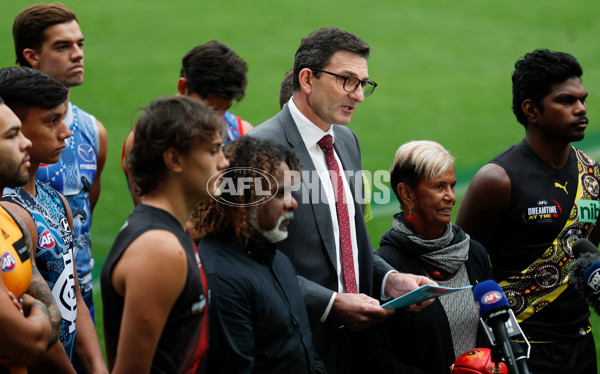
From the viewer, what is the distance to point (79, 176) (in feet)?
13.4

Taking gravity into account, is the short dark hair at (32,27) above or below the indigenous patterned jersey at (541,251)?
above

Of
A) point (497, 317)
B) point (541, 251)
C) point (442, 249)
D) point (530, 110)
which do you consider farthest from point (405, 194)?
point (497, 317)

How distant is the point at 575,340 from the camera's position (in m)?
3.98

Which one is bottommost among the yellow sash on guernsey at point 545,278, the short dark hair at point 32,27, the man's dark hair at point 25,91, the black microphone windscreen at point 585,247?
the yellow sash on guernsey at point 545,278

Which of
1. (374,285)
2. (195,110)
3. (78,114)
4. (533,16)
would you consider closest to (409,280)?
(374,285)

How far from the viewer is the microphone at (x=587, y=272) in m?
→ 3.21

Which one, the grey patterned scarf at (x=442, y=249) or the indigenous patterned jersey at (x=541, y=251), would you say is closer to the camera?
the grey patterned scarf at (x=442, y=249)

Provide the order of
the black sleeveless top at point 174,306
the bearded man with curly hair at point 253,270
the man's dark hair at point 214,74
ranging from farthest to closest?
1. the man's dark hair at point 214,74
2. the bearded man with curly hair at point 253,270
3. the black sleeveless top at point 174,306

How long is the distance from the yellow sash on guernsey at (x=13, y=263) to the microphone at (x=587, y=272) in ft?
7.30

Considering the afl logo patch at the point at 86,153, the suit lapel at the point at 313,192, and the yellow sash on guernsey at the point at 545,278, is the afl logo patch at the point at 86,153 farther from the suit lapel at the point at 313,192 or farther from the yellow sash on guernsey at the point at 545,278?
the yellow sash on guernsey at the point at 545,278

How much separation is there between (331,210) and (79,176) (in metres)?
1.47

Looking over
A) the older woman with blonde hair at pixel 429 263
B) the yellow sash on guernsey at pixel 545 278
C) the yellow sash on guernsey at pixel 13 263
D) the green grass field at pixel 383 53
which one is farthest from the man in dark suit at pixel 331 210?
the green grass field at pixel 383 53

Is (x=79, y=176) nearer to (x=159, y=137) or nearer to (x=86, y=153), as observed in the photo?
(x=86, y=153)

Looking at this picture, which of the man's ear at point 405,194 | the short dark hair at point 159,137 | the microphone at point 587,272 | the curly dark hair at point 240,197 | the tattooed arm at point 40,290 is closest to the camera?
the short dark hair at point 159,137
